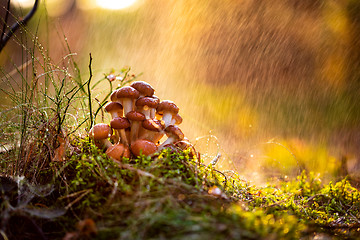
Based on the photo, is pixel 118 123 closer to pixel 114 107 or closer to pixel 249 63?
pixel 114 107

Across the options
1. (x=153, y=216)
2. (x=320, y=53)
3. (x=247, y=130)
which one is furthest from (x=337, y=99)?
(x=153, y=216)

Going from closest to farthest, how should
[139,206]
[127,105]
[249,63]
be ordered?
[139,206], [127,105], [249,63]

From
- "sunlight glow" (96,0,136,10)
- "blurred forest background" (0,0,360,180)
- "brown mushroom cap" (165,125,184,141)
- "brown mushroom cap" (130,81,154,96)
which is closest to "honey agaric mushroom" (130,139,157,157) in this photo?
"brown mushroom cap" (165,125,184,141)

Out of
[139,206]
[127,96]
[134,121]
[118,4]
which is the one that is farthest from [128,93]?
[118,4]

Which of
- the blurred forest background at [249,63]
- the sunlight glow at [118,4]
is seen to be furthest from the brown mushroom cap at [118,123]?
the sunlight glow at [118,4]

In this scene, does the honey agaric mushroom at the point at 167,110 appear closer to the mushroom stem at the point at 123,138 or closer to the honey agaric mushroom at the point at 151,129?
the honey agaric mushroom at the point at 151,129

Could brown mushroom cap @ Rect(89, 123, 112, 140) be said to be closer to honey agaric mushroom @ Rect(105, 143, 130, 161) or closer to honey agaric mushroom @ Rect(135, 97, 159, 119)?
honey agaric mushroom @ Rect(105, 143, 130, 161)

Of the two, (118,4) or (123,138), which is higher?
(118,4)
